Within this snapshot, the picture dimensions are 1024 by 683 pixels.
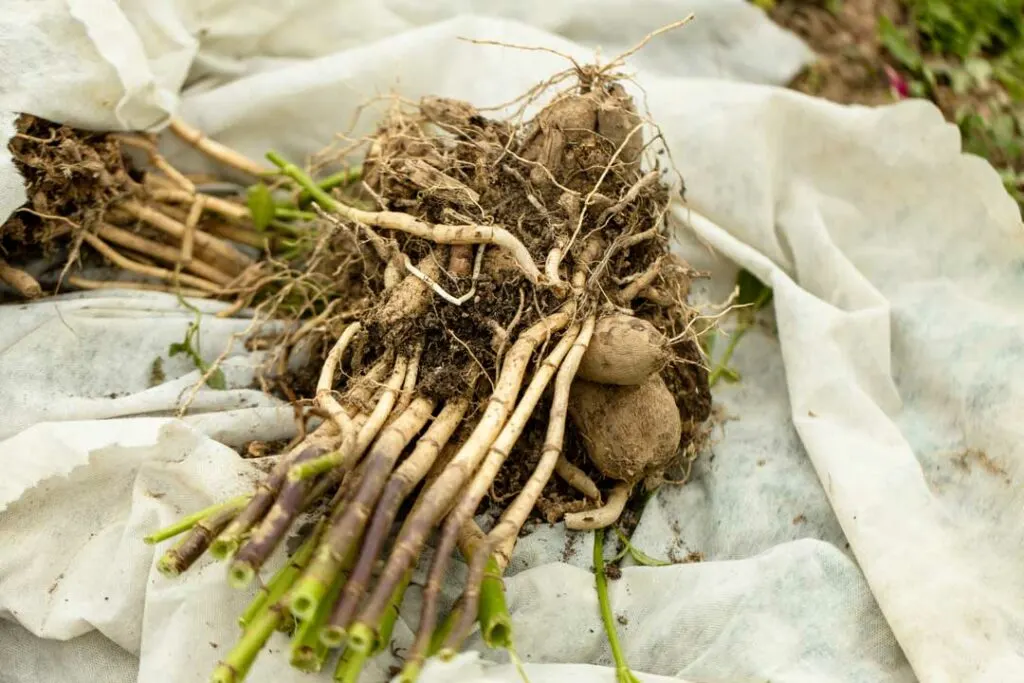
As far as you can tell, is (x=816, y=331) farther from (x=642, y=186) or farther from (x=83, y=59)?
(x=83, y=59)

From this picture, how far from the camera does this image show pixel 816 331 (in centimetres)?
126

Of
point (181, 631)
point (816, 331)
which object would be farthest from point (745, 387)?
point (181, 631)

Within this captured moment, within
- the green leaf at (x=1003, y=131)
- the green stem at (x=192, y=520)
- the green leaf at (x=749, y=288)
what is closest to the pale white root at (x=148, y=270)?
the green stem at (x=192, y=520)

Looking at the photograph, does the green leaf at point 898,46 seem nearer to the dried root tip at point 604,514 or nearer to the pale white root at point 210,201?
the dried root tip at point 604,514

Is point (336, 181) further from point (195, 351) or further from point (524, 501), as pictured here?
point (524, 501)

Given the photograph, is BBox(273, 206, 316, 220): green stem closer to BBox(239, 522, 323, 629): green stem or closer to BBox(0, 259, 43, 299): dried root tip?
BBox(0, 259, 43, 299): dried root tip

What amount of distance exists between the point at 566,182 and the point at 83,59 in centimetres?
71

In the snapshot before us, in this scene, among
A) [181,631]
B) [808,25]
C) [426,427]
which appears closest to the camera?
[181,631]

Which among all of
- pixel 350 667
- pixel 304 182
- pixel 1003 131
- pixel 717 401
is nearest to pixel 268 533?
pixel 350 667

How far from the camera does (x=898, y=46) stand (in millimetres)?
1779

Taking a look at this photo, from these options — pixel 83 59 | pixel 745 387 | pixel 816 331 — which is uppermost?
pixel 83 59

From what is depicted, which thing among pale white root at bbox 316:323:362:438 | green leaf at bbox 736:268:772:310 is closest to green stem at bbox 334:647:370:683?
pale white root at bbox 316:323:362:438

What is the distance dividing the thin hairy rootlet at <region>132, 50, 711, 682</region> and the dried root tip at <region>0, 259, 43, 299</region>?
34 centimetres

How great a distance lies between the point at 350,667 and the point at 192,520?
0.23 meters
